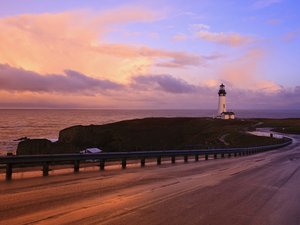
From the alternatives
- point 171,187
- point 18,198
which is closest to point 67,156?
A: point 171,187

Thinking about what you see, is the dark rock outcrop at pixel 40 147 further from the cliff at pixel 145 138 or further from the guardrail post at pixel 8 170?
the guardrail post at pixel 8 170

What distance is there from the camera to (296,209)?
434 inches

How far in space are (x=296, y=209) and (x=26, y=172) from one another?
9550mm

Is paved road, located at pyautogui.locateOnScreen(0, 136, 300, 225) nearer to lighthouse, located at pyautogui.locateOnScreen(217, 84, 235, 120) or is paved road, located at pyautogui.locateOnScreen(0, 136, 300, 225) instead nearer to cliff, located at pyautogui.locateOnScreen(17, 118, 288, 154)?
cliff, located at pyautogui.locateOnScreen(17, 118, 288, 154)

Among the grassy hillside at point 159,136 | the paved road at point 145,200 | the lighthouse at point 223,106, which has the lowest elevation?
the grassy hillside at point 159,136

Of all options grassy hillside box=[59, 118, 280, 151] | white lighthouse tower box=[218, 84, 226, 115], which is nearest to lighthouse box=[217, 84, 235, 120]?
white lighthouse tower box=[218, 84, 226, 115]

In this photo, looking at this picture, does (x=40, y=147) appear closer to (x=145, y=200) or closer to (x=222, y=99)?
(x=145, y=200)

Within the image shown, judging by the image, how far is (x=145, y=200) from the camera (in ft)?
36.7

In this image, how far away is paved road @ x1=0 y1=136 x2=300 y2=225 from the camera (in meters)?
8.95

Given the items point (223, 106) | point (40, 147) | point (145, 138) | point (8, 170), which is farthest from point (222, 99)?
point (8, 170)

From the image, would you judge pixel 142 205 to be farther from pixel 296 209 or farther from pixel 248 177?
pixel 248 177

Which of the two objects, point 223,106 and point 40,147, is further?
point 223,106

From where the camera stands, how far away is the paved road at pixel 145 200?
8945mm

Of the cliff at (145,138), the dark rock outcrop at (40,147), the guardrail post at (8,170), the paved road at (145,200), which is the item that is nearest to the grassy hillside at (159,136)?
the cliff at (145,138)
